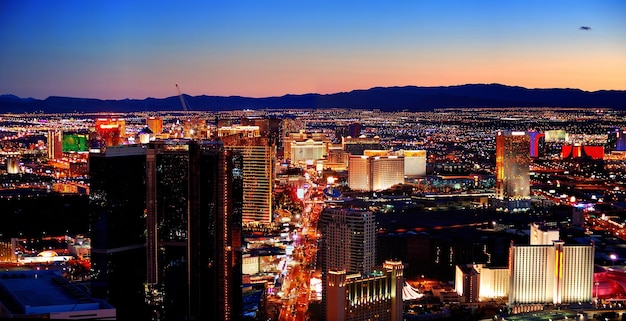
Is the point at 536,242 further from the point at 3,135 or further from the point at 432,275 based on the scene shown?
the point at 3,135

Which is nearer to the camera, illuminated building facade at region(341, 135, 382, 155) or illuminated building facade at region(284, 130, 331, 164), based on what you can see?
illuminated building facade at region(341, 135, 382, 155)

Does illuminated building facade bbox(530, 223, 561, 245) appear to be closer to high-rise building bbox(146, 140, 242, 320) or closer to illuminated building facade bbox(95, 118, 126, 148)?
high-rise building bbox(146, 140, 242, 320)

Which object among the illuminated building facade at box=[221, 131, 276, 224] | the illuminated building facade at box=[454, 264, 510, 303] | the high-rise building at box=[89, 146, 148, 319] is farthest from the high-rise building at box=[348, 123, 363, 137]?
the high-rise building at box=[89, 146, 148, 319]

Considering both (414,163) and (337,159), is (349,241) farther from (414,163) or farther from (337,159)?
(337,159)

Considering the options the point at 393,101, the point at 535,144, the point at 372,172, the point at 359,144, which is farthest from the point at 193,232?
the point at 393,101

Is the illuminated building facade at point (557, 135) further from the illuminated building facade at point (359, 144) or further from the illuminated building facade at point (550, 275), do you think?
the illuminated building facade at point (550, 275)

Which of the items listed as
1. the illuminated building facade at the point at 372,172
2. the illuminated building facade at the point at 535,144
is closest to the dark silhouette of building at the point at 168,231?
the illuminated building facade at the point at 372,172
